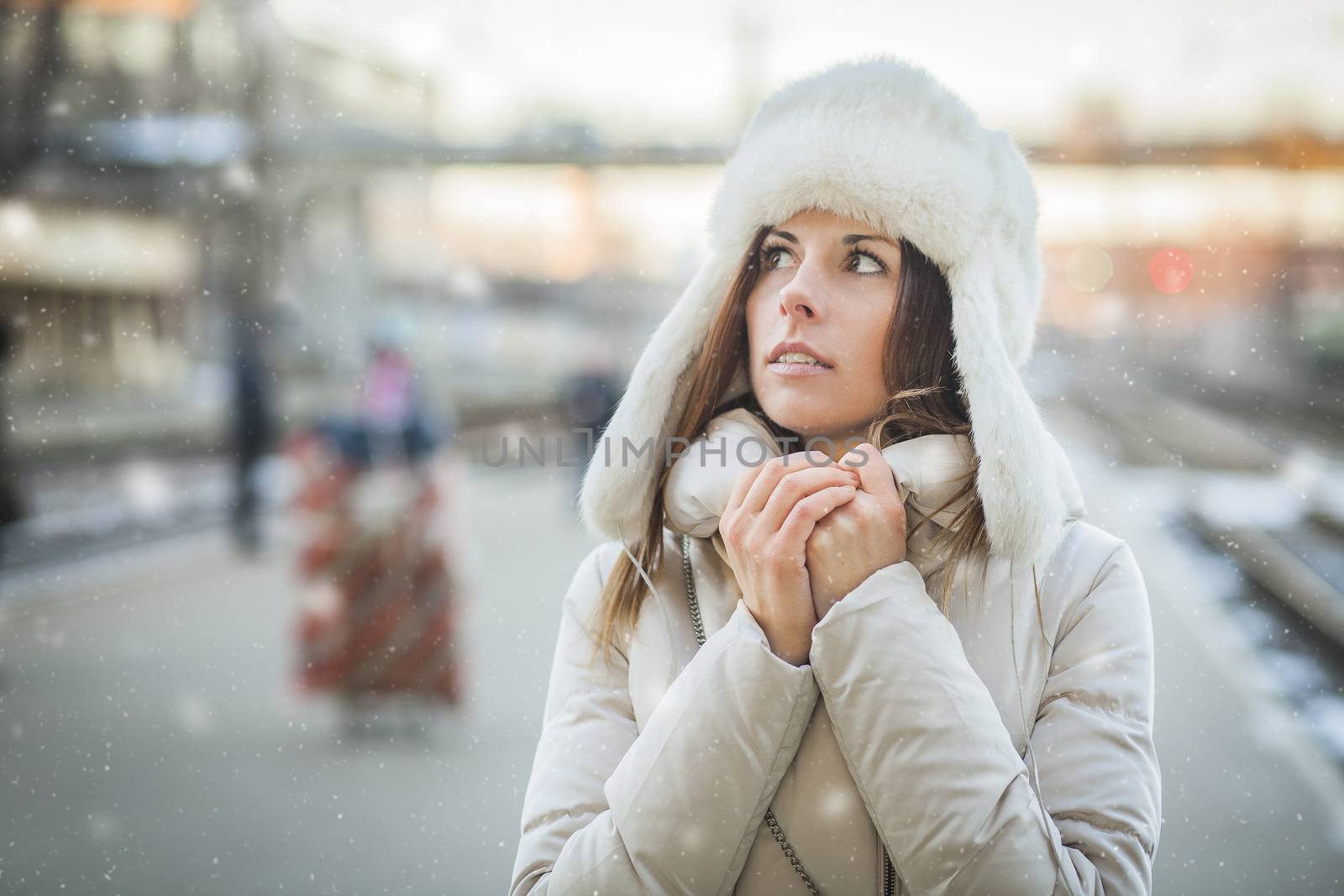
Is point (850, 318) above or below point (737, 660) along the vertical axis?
above

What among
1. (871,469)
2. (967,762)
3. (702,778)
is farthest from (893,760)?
(871,469)

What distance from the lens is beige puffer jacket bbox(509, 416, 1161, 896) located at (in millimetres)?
871

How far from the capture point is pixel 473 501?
11250mm

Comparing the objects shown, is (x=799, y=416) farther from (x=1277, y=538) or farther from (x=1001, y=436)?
(x=1277, y=538)

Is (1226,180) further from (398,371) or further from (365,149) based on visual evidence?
(365,149)

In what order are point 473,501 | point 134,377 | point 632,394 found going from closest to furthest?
point 632,394 → point 473,501 → point 134,377

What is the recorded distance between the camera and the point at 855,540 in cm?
92

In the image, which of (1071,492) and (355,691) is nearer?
(1071,492)

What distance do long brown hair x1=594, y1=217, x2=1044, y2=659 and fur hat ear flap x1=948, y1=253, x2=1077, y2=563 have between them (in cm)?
3

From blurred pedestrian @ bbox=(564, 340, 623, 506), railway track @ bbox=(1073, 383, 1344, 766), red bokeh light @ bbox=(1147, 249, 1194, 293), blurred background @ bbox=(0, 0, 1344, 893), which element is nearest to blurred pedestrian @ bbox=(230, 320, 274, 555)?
blurred background @ bbox=(0, 0, 1344, 893)

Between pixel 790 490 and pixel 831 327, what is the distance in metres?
0.24

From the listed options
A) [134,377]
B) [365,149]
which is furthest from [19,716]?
[134,377]

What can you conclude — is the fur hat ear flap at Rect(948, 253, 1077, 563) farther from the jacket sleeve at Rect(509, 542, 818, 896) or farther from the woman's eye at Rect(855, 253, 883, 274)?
the jacket sleeve at Rect(509, 542, 818, 896)

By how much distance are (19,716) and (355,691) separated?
1.43 metres
